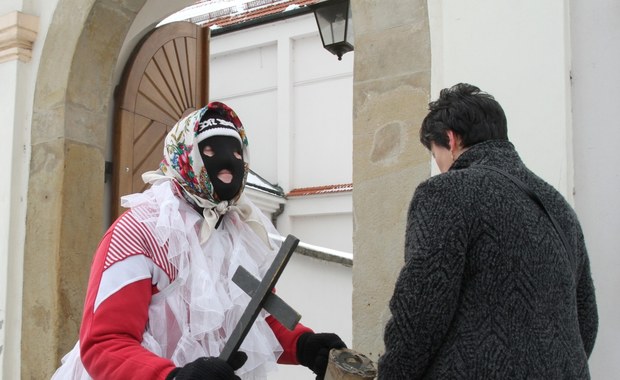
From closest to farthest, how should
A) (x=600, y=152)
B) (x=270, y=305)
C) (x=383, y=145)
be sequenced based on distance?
(x=270, y=305)
(x=600, y=152)
(x=383, y=145)

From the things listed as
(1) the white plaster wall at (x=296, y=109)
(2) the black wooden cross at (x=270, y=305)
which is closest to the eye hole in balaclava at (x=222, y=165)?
(2) the black wooden cross at (x=270, y=305)

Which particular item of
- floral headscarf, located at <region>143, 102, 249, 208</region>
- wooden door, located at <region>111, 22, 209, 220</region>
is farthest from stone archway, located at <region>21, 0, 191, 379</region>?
floral headscarf, located at <region>143, 102, 249, 208</region>

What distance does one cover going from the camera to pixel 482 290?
1.89m

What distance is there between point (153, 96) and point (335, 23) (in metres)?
1.38

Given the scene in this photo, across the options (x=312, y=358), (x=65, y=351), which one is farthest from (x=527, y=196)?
(x=65, y=351)

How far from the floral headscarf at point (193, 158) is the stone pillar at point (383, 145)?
0.91 meters

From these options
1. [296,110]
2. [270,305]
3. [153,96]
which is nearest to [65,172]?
[153,96]

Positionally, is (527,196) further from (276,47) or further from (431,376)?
(276,47)

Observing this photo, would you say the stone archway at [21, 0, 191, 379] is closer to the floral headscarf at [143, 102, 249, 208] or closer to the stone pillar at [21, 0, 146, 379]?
the stone pillar at [21, 0, 146, 379]

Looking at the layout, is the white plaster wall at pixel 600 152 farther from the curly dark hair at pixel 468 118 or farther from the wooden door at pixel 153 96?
the wooden door at pixel 153 96

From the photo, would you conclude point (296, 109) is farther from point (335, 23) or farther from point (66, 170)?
point (66, 170)

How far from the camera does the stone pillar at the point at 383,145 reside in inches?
132

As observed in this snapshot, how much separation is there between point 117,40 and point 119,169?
85 cm

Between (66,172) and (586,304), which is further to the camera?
(66,172)
